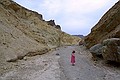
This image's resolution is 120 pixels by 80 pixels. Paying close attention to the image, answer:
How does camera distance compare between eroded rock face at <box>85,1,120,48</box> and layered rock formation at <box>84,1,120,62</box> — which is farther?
eroded rock face at <box>85,1,120,48</box>

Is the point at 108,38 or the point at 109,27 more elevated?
the point at 109,27

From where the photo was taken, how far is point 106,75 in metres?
17.8

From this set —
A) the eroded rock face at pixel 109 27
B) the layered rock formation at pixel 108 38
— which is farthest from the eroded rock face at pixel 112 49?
the eroded rock face at pixel 109 27

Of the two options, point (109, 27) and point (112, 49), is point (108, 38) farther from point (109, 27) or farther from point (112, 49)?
point (112, 49)

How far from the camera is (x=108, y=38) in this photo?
25.6m

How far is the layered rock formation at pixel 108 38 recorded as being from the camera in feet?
68.3

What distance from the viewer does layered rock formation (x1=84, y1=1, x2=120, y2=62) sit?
68.3 ft

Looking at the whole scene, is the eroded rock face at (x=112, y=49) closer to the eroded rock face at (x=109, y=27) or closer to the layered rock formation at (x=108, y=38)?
the layered rock formation at (x=108, y=38)

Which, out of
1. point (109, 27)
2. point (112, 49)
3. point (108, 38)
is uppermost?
point (109, 27)

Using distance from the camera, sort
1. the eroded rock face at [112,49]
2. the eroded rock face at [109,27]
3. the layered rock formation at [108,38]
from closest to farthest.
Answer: the eroded rock face at [112,49]
the layered rock formation at [108,38]
the eroded rock face at [109,27]

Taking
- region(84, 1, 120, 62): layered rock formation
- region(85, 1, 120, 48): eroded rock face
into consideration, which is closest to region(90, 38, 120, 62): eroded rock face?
region(84, 1, 120, 62): layered rock formation

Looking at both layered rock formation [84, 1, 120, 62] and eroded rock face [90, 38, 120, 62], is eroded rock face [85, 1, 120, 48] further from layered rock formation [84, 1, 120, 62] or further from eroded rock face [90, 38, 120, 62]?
eroded rock face [90, 38, 120, 62]

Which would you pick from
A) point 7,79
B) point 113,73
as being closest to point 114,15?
point 113,73

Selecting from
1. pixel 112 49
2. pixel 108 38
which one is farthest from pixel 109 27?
pixel 112 49
